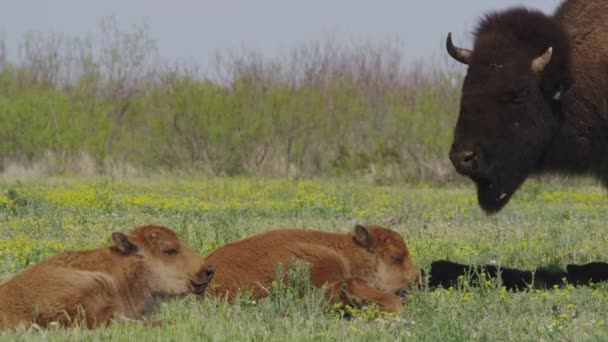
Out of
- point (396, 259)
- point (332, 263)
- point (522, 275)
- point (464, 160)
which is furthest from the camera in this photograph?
point (522, 275)

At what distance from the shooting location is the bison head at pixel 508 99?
9.45 m

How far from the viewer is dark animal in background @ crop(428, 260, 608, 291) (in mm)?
9328

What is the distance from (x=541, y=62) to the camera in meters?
9.81

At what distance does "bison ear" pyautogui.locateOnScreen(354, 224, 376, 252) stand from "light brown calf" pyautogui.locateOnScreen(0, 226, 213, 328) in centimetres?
148

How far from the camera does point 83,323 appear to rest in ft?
22.2

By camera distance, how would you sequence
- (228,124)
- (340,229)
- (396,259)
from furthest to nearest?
(228,124) → (340,229) → (396,259)

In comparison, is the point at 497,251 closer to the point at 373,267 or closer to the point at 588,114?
the point at 588,114

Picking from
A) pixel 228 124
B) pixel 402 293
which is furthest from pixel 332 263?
pixel 228 124

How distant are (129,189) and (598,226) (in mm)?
10556

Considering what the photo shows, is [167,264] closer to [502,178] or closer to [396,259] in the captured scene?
[396,259]

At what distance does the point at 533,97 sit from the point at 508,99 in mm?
300

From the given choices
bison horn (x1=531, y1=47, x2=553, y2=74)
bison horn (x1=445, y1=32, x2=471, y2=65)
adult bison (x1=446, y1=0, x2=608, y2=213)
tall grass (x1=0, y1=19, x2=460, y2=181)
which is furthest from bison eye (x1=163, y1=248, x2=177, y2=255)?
tall grass (x1=0, y1=19, x2=460, y2=181)

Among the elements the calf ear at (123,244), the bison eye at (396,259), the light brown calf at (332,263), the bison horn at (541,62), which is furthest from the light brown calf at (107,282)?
the bison horn at (541,62)

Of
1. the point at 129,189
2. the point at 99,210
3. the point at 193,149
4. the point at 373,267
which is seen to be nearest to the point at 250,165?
the point at 193,149
